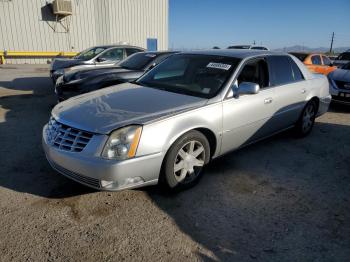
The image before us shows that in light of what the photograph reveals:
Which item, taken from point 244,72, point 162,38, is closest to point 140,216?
point 244,72

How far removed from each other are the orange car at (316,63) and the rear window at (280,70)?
265 inches

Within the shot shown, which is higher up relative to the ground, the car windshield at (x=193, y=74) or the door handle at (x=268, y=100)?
the car windshield at (x=193, y=74)

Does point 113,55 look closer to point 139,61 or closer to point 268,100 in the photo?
point 139,61

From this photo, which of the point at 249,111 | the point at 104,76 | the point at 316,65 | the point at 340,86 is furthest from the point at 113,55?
the point at 316,65

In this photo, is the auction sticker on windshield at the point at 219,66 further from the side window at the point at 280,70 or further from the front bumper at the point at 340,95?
the front bumper at the point at 340,95

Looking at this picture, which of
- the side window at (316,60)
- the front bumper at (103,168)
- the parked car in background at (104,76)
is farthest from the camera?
the side window at (316,60)

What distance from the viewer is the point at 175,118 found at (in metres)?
2.94

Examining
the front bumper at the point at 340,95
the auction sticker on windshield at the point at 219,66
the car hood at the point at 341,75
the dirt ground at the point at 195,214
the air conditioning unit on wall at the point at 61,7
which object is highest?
the air conditioning unit on wall at the point at 61,7

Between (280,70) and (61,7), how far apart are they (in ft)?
59.1

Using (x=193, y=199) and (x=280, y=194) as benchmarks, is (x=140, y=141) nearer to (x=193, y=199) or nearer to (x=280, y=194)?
(x=193, y=199)

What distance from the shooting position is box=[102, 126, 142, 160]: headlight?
265 cm

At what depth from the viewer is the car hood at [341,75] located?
7468 millimetres

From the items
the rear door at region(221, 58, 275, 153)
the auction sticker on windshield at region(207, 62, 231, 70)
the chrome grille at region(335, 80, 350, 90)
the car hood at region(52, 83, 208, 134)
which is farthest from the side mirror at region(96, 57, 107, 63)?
the chrome grille at region(335, 80, 350, 90)

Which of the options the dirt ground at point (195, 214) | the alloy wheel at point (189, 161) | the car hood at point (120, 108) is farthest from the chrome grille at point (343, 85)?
the alloy wheel at point (189, 161)
